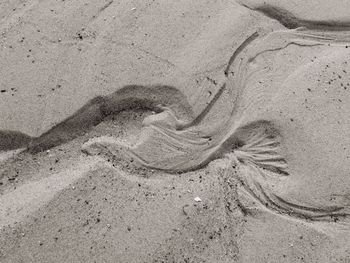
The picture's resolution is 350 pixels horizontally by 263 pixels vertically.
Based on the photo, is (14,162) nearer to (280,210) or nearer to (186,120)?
(186,120)

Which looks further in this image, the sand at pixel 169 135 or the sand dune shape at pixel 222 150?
the sand dune shape at pixel 222 150

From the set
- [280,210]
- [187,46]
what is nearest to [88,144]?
[187,46]

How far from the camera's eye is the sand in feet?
8.66

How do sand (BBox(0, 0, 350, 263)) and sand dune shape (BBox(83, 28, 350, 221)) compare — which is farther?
sand dune shape (BBox(83, 28, 350, 221))

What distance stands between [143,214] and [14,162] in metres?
0.90

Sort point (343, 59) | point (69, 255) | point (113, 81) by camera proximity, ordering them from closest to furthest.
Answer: point (69, 255), point (113, 81), point (343, 59)

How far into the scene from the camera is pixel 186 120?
116 inches

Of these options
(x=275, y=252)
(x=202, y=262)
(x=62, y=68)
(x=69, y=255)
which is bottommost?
(x=69, y=255)

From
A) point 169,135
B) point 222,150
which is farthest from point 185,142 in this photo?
point 222,150

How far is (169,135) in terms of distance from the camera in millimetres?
2902

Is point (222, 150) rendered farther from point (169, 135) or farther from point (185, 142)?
point (169, 135)

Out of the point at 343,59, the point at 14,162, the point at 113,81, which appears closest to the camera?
the point at 14,162

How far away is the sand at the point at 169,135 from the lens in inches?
104

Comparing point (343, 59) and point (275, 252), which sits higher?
point (343, 59)
